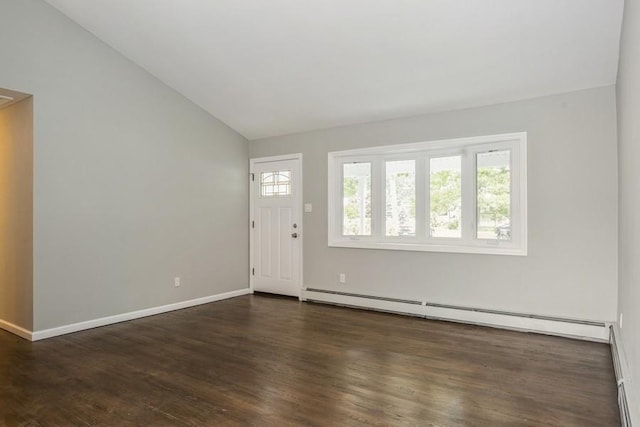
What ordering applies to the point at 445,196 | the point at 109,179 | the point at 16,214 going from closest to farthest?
the point at 16,214 → the point at 109,179 → the point at 445,196

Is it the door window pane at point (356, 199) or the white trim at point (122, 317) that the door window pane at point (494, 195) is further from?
the white trim at point (122, 317)

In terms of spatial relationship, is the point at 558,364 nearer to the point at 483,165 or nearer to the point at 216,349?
the point at 483,165

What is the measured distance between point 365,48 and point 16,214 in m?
3.84

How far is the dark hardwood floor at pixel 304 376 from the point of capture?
231 centimetres

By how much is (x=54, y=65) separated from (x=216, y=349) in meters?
3.22

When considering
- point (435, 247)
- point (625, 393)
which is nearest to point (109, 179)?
point (435, 247)

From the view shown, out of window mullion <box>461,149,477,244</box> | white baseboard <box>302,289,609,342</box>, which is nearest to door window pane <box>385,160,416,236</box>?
window mullion <box>461,149,477,244</box>

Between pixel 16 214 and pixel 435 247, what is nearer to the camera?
pixel 16 214

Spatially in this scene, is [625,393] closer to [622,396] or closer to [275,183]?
[622,396]

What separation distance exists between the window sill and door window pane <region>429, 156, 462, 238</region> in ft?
0.54

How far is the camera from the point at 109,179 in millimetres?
4309

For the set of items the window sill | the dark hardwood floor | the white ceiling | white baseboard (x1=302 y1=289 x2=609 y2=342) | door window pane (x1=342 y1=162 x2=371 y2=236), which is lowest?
the dark hardwood floor

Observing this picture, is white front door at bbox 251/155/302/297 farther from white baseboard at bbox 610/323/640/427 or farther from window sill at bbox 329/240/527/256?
white baseboard at bbox 610/323/640/427

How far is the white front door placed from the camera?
18.5 feet
